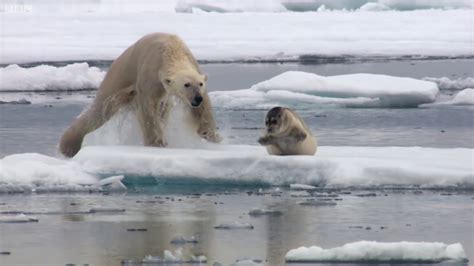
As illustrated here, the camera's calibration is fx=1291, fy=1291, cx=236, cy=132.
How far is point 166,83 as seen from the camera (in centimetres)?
875

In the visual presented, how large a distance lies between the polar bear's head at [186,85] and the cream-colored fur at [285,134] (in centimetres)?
64

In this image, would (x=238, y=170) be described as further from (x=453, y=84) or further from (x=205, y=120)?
(x=453, y=84)

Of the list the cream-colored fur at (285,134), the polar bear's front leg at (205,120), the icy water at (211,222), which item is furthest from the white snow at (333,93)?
the cream-colored fur at (285,134)

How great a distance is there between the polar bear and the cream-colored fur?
607 mm

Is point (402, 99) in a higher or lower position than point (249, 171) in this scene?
higher

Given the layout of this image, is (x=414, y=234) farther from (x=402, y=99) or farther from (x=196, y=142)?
(x=402, y=99)

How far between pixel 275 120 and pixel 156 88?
Answer: 3.58 feet

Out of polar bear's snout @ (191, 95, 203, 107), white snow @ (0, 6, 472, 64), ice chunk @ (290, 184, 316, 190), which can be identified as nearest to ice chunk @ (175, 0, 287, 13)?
white snow @ (0, 6, 472, 64)

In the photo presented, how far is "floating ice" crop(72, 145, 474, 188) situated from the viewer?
25.0 feet

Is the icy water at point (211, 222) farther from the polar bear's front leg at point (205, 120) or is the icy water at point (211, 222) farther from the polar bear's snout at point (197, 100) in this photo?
the polar bear's front leg at point (205, 120)

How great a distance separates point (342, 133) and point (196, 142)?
2509 mm

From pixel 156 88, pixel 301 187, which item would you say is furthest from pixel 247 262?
pixel 156 88

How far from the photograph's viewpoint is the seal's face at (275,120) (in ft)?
26.8

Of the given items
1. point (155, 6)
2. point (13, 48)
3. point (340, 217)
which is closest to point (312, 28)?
point (13, 48)
